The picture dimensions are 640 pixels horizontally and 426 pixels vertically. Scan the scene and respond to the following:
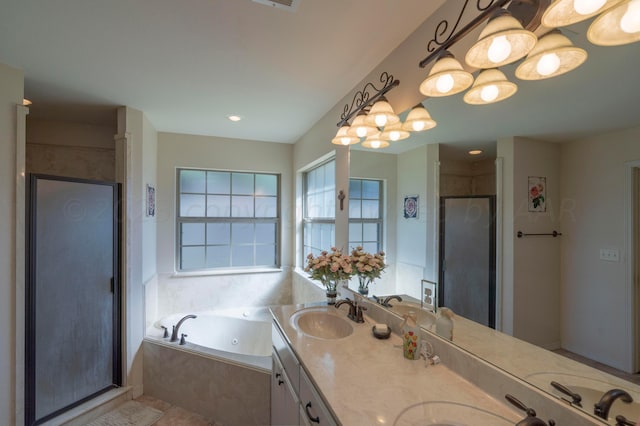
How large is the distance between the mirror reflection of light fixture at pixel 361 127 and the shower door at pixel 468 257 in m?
0.62

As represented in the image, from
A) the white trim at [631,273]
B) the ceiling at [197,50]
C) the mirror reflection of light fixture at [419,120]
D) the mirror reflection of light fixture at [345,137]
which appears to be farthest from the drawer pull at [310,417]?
the ceiling at [197,50]

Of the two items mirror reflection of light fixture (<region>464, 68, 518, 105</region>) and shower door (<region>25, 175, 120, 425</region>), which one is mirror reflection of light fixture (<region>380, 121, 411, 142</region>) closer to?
mirror reflection of light fixture (<region>464, 68, 518, 105</region>)

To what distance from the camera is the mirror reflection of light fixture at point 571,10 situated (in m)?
0.74

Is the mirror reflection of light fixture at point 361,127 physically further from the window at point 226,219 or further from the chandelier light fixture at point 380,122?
the window at point 226,219

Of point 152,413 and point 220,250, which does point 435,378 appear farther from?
point 220,250

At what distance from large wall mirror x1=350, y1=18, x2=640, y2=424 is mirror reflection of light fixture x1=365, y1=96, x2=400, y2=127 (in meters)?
0.31

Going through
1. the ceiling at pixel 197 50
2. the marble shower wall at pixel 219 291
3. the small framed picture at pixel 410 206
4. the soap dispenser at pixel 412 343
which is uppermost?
the ceiling at pixel 197 50

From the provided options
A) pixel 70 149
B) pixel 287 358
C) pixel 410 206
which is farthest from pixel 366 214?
pixel 70 149

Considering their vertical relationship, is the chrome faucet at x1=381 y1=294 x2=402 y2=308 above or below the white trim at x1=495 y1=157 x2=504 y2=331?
below

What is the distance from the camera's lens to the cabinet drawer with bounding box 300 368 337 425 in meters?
1.00

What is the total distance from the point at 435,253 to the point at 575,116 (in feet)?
2.53

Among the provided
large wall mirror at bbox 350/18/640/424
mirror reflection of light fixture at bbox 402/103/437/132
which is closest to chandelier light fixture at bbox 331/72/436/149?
mirror reflection of light fixture at bbox 402/103/437/132

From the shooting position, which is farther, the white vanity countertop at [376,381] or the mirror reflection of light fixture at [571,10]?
the white vanity countertop at [376,381]

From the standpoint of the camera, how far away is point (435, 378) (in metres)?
1.10
